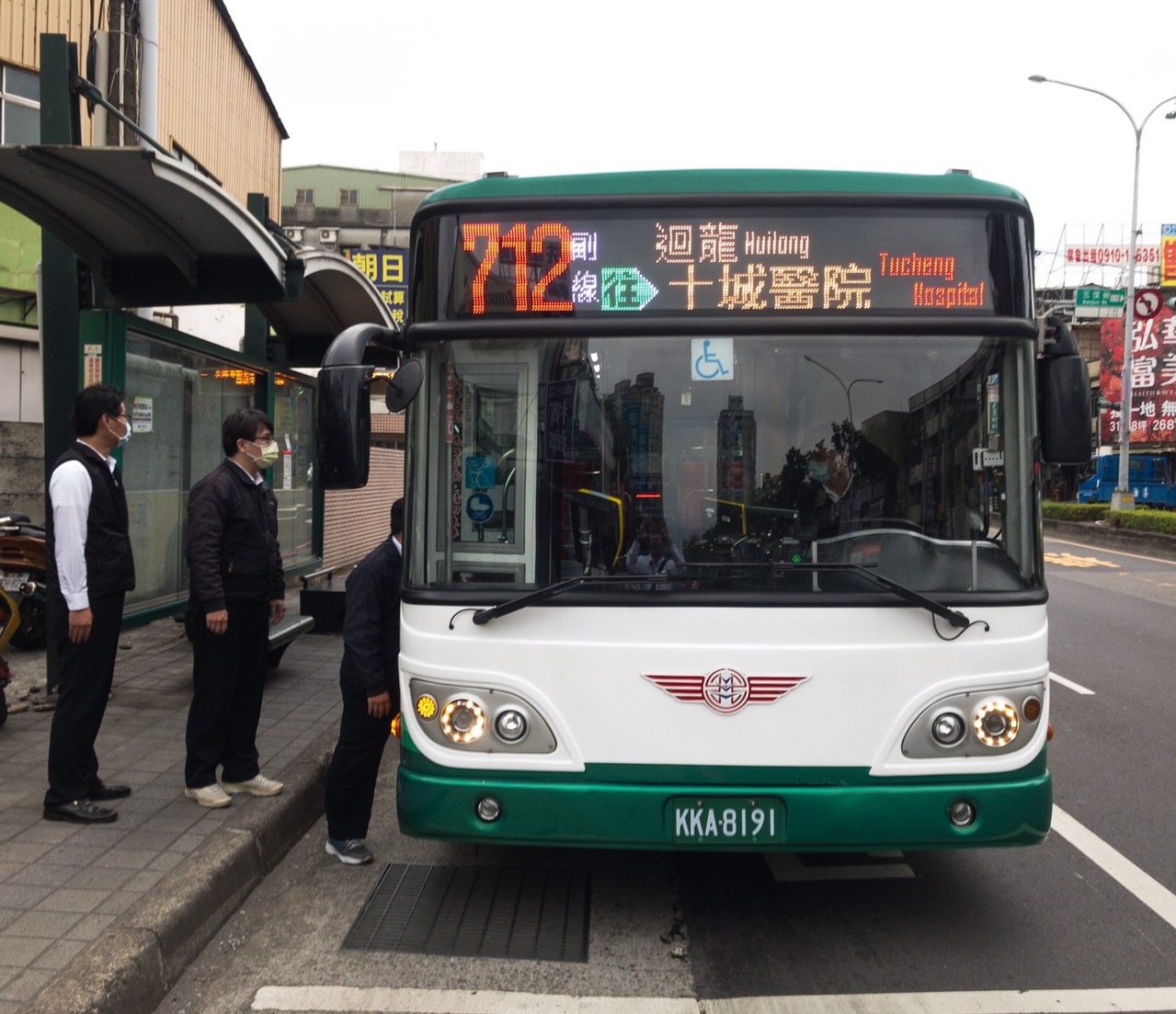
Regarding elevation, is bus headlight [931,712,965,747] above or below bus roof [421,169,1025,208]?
below

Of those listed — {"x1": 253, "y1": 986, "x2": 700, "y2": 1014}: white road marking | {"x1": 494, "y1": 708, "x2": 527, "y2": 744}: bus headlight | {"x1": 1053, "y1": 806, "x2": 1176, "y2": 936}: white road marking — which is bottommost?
{"x1": 1053, "y1": 806, "x2": 1176, "y2": 936}: white road marking

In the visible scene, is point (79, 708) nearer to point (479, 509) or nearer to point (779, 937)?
point (479, 509)

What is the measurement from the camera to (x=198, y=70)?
15.6 m

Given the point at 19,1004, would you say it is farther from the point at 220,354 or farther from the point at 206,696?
the point at 220,354

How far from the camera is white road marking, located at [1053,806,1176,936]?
4.40 metres

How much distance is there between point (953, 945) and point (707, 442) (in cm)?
203

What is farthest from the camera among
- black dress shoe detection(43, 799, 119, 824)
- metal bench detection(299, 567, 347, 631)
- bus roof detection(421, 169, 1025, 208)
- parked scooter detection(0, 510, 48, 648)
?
metal bench detection(299, 567, 347, 631)

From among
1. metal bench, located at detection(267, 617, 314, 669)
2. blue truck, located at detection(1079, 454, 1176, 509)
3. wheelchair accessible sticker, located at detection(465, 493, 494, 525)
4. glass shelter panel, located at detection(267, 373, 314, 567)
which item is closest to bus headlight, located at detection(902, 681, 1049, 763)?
wheelchair accessible sticker, located at detection(465, 493, 494, 525)

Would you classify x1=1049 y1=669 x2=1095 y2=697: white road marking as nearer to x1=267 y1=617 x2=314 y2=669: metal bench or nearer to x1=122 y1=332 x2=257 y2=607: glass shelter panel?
x1=267 y1=617 x2=314 y2=669: metal bench

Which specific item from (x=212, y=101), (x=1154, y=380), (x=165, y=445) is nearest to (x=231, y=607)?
(x=165, y=445)

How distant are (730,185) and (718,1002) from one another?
279cm

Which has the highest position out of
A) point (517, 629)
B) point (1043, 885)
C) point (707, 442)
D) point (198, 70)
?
point (198, 70)

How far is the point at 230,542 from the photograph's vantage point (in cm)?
505

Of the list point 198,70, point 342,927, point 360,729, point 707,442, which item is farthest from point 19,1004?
point 198,70
